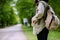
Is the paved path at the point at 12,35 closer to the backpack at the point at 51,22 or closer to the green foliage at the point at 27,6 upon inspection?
the green foliage at the point at 27,6

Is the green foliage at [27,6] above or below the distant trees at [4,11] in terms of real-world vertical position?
above

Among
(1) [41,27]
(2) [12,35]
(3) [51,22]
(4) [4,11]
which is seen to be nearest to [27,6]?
(2) [12,35]

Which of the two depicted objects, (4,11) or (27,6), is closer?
(27,6)

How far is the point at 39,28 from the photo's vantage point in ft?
19.5

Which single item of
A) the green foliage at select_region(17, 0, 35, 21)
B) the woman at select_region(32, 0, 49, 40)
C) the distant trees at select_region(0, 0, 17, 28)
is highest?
the woman at select_region(32, 0, 49, 40)

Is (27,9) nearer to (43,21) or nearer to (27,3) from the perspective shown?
(27,3)

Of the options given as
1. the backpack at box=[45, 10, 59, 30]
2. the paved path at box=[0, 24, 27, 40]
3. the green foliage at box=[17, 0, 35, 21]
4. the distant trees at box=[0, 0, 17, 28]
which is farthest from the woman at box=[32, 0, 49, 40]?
the distant trees at box=[0, 0, 17, 28]

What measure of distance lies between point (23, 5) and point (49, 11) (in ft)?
95.8

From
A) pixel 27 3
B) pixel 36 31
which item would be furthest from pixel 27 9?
pixel 36 31

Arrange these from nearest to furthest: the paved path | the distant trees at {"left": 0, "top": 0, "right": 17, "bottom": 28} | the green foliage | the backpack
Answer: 1. the backpack
2. the paved path
3. the green foliage
4. the distant trees at {"left": 0, "top": 0, "right": 17, "bottom": 28}

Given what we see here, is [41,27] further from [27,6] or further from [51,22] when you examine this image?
[27,6]

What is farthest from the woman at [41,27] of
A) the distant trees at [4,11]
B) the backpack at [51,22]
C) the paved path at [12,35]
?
the distant trees at [4,11]

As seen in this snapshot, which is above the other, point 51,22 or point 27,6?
point 51,22

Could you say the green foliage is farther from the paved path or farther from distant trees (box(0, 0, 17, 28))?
the paved path
